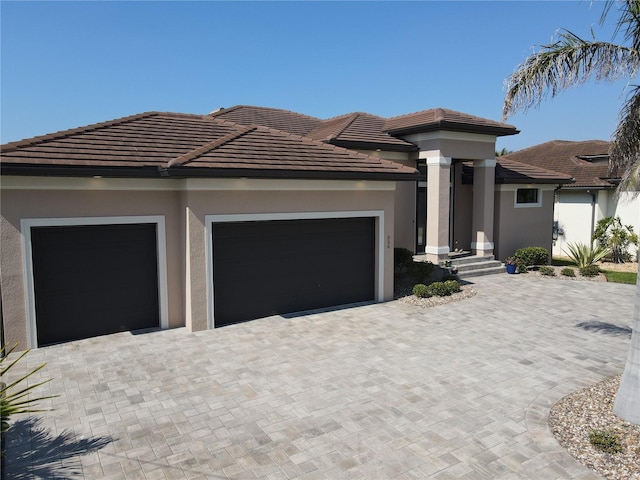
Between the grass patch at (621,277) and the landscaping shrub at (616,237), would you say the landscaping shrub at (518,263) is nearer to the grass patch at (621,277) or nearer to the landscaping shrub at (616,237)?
the grass patch at (621,277)

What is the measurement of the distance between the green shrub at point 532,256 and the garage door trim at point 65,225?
13.7 meters

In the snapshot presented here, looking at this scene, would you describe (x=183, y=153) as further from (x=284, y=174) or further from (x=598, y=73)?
(x=598, y=73)

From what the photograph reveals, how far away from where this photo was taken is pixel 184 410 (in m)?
6.71

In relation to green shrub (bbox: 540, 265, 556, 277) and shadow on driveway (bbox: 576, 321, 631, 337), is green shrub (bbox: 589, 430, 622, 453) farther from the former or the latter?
green shrub (bbox: 540, 265, 556, 277)

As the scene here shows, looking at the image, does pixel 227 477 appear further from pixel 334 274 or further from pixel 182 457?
pixel 334 274

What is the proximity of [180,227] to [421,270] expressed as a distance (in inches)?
306

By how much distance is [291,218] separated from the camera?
37.9ft

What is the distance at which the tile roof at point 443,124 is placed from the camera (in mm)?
15797

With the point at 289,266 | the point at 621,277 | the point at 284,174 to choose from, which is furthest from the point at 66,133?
the point at 621,277

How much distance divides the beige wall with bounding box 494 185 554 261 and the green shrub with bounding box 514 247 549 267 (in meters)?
0.82

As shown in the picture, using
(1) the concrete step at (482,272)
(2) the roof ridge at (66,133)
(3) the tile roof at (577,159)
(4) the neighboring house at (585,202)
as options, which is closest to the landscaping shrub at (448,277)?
(1) the concrete step at (482,272)

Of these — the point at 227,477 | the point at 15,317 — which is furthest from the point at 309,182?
the point at 227,477

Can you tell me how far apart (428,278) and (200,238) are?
7934mm

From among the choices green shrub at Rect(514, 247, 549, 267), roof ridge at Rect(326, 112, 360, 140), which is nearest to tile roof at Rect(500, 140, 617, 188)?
green shrub at Rect(514, 247, 549, 267)
